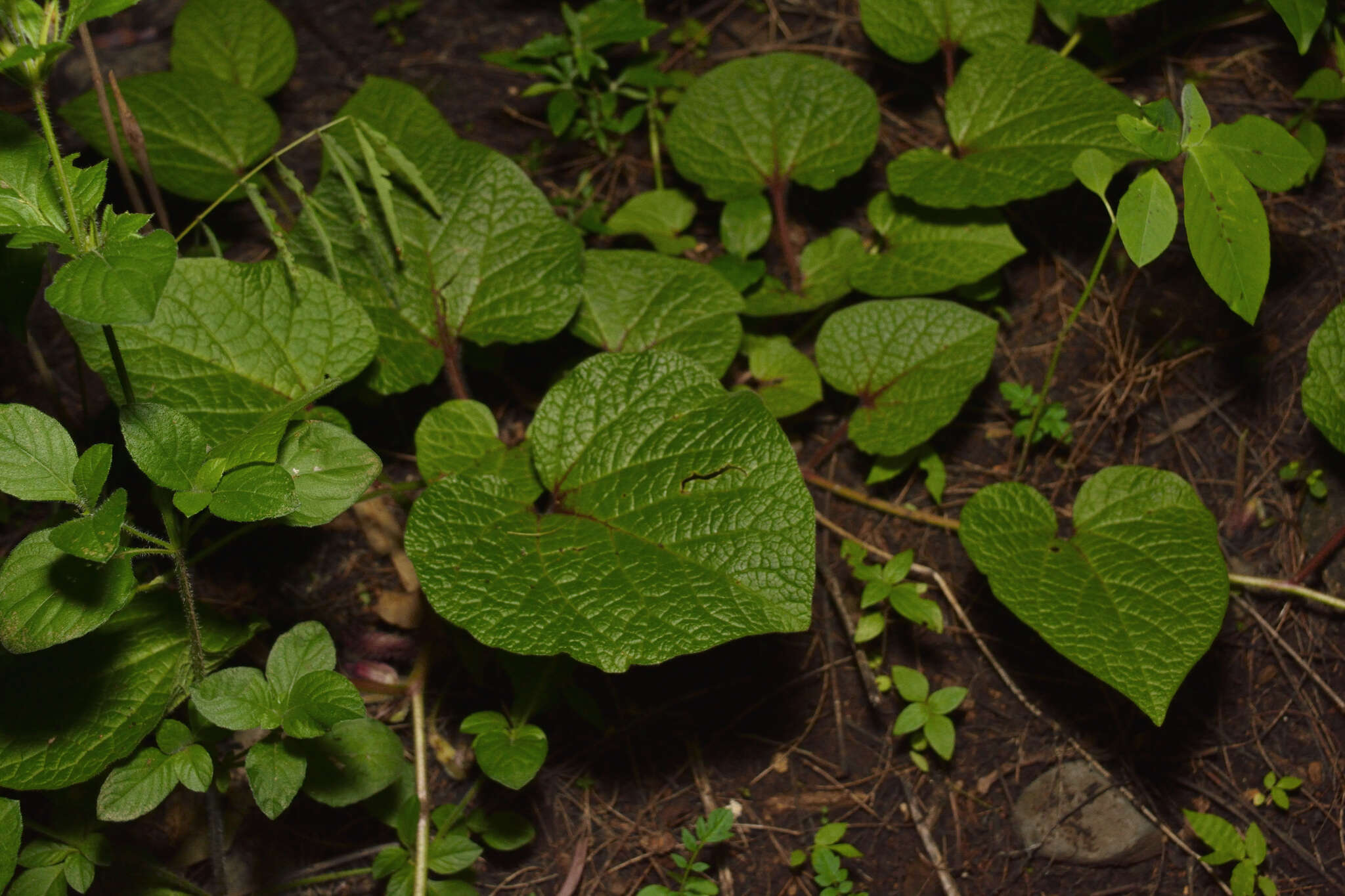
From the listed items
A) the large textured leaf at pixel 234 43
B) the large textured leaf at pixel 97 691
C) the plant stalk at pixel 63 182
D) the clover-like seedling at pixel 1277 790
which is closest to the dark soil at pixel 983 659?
the clover-like seedling at pixel 1277 790

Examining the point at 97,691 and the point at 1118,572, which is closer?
the point at 97,691

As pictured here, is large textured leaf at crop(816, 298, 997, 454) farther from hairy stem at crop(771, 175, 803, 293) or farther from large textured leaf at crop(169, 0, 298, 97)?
large textured leaf at crop(169, 0, 298, 97)

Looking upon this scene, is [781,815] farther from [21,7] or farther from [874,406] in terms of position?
[21,7]

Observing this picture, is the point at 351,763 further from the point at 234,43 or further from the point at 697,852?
the point at 234,43

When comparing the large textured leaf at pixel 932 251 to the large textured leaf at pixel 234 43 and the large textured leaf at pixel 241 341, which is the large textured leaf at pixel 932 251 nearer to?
the large textured leaf at pixel 241 341

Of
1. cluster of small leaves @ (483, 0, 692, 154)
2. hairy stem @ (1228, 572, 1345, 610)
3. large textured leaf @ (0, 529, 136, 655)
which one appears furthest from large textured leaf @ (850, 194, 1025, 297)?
large textured leaf @ (0, 529, 136, 655)

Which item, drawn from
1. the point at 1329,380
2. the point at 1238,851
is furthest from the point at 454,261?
the point at 1238,851
